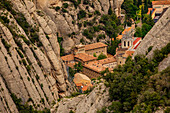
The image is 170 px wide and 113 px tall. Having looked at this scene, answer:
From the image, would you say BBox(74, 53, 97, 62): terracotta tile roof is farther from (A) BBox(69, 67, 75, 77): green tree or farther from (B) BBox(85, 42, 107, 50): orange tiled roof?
(A) BBox(69, 67, 75, 77): green tree

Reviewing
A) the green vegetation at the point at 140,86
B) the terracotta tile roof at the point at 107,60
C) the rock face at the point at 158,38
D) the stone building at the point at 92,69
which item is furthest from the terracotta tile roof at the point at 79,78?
the rock face at the point at 158,38

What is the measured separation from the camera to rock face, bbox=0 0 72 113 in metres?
63.8

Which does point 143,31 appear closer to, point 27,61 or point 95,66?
point 95,66

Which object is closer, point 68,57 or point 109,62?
point 109,62

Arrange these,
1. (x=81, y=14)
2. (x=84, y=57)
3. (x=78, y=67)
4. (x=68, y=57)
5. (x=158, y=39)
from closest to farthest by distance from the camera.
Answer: (x=158, y=39)
(x=78, y=67)
(x=84, y=57)
(x=68, y=57)
(x=81, y=14)

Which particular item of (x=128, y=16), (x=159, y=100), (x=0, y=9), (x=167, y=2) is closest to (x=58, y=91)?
(x=0, y=9)

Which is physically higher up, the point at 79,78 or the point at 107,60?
the point at 107,60

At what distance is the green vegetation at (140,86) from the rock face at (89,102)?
99cm

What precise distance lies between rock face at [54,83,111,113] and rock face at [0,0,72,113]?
1607 cm

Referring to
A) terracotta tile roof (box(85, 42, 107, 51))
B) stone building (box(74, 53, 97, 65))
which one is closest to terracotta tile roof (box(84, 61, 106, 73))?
stone building (box(74, 53, 97, 65))

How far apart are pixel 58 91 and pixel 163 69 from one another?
41.9 m

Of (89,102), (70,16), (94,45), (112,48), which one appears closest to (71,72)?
(94,45)

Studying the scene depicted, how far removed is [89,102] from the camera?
42.1 meters

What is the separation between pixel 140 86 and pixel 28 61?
35135 millimetres
